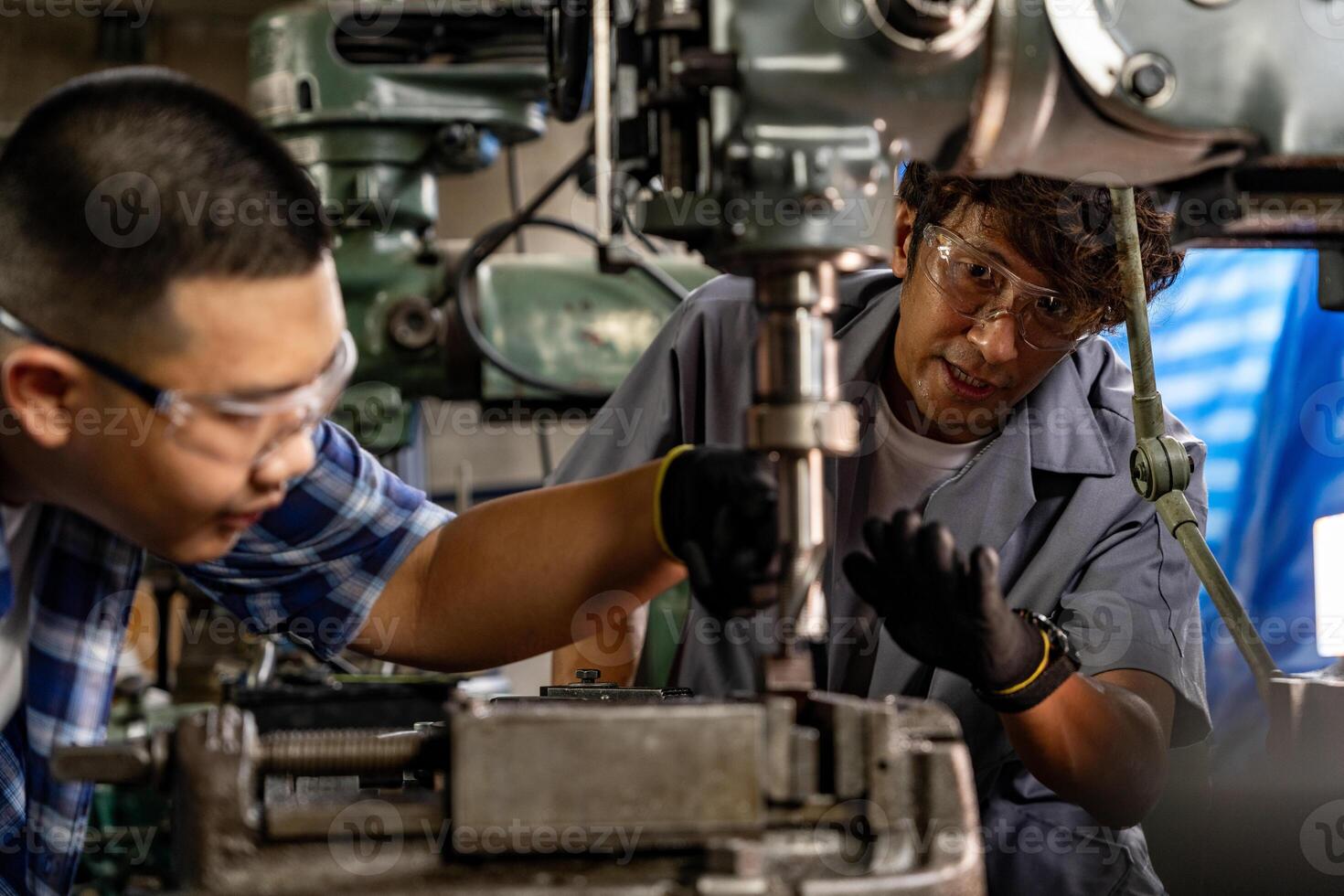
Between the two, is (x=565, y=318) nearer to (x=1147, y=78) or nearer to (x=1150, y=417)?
(x=1150, y=417)

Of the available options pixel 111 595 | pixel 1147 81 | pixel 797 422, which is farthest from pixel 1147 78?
pixel 111 595

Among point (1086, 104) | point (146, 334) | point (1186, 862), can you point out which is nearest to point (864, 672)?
point (1186, 862)

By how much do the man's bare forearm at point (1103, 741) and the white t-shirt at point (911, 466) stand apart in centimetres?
33

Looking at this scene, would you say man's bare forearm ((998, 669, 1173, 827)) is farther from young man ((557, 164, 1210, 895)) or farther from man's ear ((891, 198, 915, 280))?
man's ear ((891, 198, 915, 280))

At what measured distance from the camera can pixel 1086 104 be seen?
90cm

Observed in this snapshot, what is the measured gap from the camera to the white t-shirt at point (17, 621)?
3.83 ft

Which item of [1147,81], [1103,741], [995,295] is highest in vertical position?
[1147,81]

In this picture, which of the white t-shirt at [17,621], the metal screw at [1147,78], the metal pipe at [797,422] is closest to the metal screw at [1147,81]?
the metal screw at [1147,78]

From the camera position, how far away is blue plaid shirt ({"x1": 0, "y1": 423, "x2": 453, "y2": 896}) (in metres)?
1.16

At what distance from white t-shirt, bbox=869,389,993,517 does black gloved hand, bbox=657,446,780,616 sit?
0.58m

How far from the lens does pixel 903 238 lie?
171cm

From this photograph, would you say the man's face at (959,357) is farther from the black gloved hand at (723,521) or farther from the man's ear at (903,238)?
the black gloved hand at (723,521)

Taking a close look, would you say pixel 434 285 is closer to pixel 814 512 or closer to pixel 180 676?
pixel 180 676

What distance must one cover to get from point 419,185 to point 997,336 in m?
1.05
